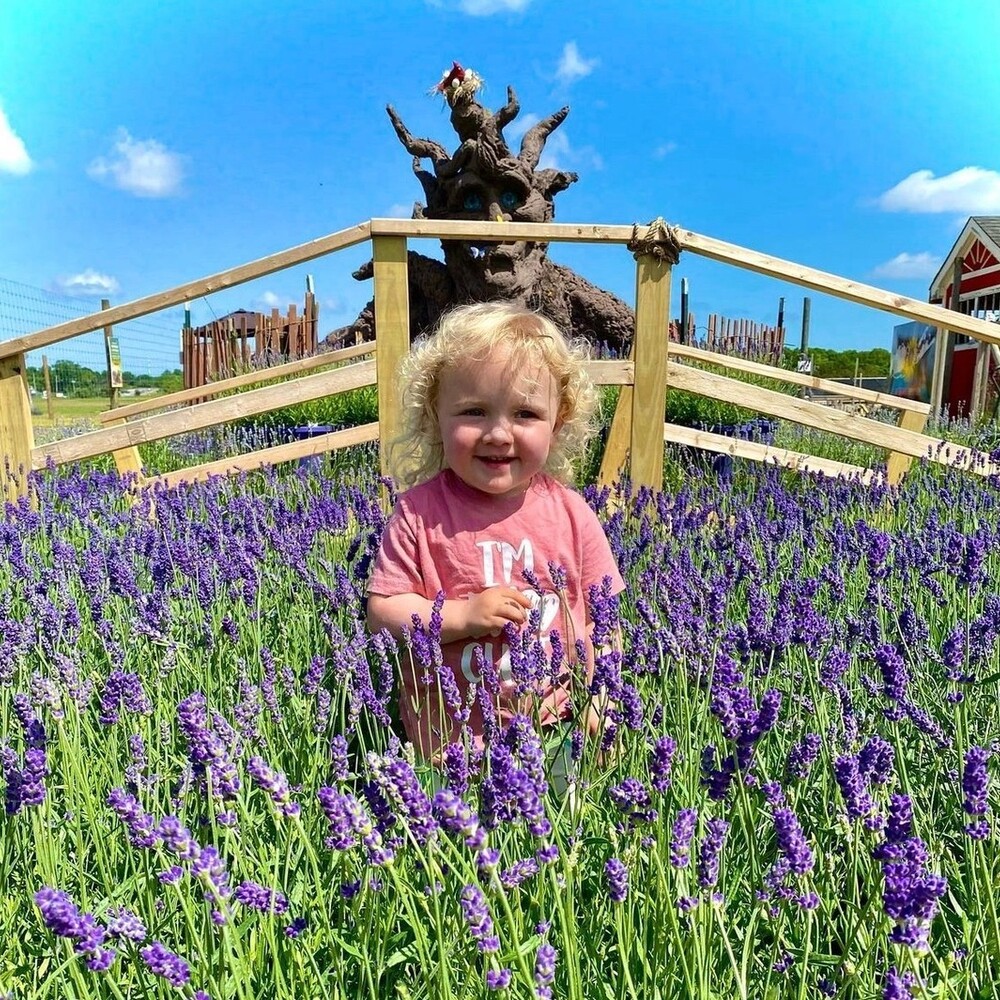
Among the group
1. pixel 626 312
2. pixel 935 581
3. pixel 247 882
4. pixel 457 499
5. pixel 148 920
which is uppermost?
pixel 626 312

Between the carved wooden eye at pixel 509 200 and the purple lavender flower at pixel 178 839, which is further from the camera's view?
the carved wooden eye at pixel 509 200

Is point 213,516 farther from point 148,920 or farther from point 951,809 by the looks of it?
point 951,809

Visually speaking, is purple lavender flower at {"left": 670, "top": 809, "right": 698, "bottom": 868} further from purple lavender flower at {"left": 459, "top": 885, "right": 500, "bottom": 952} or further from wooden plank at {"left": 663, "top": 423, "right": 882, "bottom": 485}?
wooden plank at {"left": 663, "top": 423, "right": 882, "bottom": 485}

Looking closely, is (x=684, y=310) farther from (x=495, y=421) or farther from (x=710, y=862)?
(x=710, y=862)

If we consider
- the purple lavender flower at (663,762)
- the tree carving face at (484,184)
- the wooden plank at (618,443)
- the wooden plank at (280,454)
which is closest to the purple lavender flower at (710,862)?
the purple lavender flower at (663,762)

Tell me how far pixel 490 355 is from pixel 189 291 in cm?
326

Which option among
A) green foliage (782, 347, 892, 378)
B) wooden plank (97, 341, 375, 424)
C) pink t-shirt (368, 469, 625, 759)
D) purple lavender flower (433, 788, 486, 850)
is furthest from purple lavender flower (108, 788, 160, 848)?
green foliage (782, 347, 892, 378)

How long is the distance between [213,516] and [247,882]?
2.77m

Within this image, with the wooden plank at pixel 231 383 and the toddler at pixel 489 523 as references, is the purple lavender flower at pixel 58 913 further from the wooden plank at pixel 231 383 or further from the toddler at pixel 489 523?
the wooden plank at pixel 231 383

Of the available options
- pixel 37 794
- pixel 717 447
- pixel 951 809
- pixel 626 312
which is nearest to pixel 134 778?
pixel 37 794

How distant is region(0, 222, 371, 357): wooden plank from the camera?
4.39 meters

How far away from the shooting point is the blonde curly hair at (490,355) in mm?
1937

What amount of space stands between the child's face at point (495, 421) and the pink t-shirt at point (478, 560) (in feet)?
0.33

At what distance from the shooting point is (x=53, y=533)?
342cm
